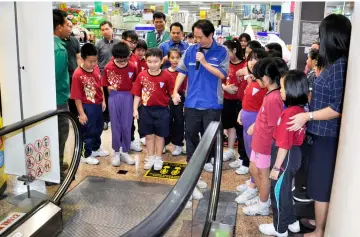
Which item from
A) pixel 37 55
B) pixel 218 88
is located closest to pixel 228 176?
pixel 218 88

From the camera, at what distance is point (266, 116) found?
2773 mm

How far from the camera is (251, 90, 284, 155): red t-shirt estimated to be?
8.89ft

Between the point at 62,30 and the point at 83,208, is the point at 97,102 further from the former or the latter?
the point at 83,208

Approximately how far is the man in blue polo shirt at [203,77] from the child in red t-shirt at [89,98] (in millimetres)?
1118

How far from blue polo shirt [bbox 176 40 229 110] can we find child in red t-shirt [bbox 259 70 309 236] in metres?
0.90

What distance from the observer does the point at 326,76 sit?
227 cm

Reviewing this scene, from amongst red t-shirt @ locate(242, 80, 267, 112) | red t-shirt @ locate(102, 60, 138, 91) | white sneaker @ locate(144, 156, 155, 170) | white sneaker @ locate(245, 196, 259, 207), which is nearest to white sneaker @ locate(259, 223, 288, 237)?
white sneaker @ locate(245, 196, 259, 207)

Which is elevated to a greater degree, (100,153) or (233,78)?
(233,78)

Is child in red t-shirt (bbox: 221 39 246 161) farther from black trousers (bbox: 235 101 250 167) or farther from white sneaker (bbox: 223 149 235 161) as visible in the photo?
white sneaker (bbox: 223 149 235 161)

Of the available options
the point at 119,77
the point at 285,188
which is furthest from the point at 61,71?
the point at 285,188

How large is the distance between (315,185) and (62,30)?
296 cm

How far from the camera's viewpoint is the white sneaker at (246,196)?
3.28m

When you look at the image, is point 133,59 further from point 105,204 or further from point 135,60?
point 105,204

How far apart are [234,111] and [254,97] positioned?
98cm
